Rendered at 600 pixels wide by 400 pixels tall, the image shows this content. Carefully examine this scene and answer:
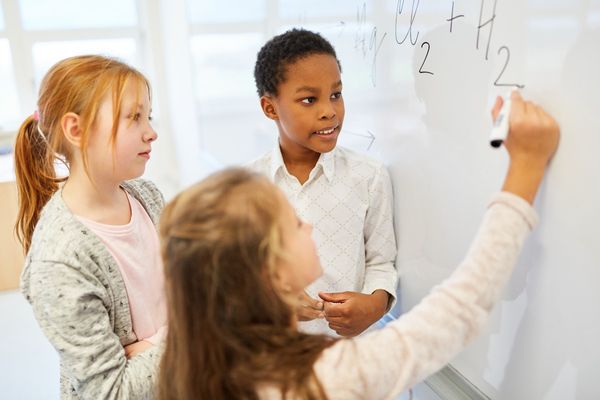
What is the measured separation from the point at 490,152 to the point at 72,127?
0.67 metres

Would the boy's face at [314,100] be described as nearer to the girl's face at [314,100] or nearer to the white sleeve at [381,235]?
the girl's face at [314,100]

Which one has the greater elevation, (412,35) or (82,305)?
(412,35)

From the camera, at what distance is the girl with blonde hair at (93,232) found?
797 millimetres

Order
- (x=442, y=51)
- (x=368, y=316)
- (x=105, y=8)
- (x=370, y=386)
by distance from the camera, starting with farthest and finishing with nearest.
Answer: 1. (x=105, y=8)
2. (x=368, y=316)
3. (x=442, y=51)
4. (x=370, y=386)

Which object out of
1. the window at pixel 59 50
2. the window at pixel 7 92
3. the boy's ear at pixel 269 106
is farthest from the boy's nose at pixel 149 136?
the window at pixel 7 92

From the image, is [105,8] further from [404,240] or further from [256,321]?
[256,321]

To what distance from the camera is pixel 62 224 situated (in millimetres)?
844

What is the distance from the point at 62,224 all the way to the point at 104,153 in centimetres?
14

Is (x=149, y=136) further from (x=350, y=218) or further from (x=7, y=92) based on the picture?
(x=7, y=92)

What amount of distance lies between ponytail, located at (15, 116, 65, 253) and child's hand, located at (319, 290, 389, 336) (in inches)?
22.5

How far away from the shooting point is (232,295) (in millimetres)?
590

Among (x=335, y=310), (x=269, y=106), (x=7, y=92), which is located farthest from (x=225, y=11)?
(x=7, y=92)

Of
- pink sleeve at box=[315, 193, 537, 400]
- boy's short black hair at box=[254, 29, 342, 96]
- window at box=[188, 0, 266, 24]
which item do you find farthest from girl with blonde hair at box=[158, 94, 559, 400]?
window at box=[188, 0, 266, 24]

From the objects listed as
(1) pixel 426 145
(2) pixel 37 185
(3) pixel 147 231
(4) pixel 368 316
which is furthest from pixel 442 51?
(2) pixel 37 185
